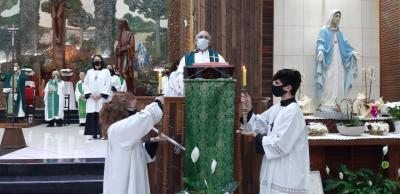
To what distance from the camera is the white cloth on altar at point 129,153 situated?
147 inches

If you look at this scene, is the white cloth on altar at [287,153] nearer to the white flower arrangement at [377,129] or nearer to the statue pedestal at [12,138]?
the white flower arrangement at [377,129]

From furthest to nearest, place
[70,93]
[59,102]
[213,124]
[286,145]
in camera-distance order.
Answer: [70,93] → [59,102] → [213,124] → [286,145]

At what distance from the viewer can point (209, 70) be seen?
430 centimetres

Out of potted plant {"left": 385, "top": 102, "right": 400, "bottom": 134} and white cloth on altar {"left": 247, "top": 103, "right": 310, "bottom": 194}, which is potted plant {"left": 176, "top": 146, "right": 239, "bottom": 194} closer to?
white cloth on altar {"left": 247, "top": 103, "right": 310, "bottom": 194}

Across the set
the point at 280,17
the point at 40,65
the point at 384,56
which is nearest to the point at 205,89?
the point at 280,17

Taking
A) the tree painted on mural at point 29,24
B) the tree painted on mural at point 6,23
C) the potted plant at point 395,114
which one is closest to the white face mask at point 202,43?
the potted plant at point 395,114

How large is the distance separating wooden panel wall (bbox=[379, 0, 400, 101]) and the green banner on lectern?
5.57 meters

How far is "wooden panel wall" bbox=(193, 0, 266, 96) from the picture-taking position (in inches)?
290

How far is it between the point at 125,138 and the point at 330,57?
539 centimetres

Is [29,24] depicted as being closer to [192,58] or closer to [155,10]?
[155,10]

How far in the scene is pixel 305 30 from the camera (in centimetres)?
834

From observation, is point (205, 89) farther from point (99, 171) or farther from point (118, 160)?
point (99, 171)

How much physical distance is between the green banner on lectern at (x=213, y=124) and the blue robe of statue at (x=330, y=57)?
4376 millimetres

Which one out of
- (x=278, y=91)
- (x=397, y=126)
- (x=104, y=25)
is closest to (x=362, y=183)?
(x=397, y=126)
